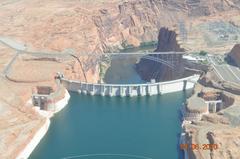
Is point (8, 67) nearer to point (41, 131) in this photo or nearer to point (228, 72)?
point (41, 131)

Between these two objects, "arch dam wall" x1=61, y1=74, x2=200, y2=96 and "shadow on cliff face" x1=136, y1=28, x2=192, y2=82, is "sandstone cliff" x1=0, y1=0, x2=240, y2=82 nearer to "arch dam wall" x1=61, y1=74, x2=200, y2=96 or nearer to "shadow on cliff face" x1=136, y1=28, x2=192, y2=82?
"arch dam wall" x1=61, y1=74, x2=200, y2=96

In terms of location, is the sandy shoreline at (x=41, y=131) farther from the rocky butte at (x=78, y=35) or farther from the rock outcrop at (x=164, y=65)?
the rock outcrop at (x=164, y=65)

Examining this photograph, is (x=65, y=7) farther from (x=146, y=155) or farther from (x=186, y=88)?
(x=146, y=155)

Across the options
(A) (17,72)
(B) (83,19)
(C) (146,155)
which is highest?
(B) (83,19)

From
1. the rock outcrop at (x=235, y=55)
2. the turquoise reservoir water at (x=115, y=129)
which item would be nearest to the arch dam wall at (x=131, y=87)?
the turquoise reservoir water at (x=115, y=129)

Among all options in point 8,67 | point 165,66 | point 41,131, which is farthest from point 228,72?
point 8,67

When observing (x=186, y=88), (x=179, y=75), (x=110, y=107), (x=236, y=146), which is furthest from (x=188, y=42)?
(x=236, y=146)

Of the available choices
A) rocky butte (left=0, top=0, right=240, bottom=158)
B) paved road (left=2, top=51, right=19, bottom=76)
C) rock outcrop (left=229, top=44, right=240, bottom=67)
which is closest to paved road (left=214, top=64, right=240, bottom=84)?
rock outcrop (left=229, top=44, right=240, bottom=67)
